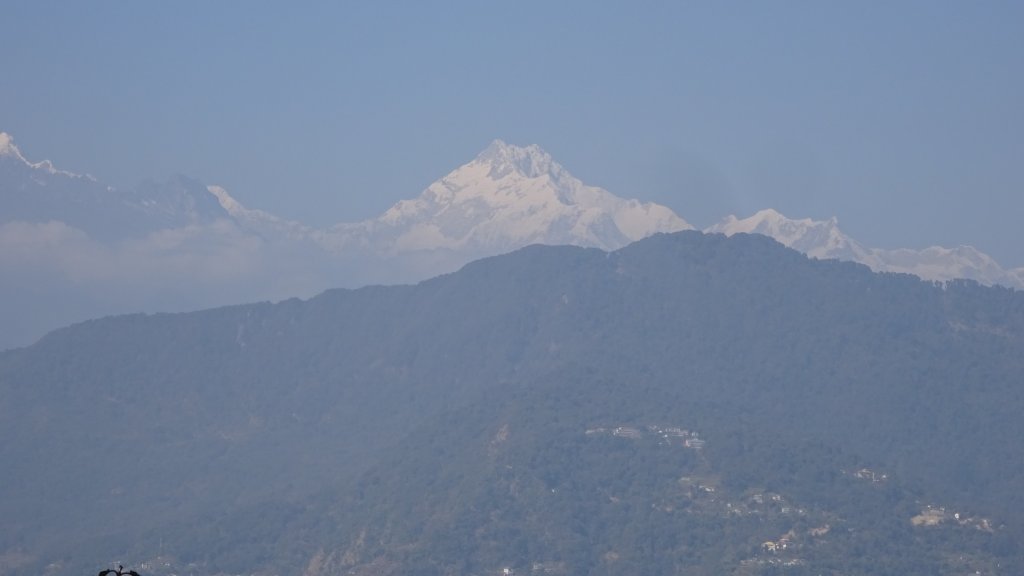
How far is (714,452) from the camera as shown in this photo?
144 m

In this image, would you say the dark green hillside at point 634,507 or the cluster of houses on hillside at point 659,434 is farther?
the cluster of houses on hillside at point 659,434

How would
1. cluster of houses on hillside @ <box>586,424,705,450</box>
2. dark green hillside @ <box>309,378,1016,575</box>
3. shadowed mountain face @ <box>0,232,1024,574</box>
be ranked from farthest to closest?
cluster of houses on hillside @ <box>586,424,705,450</box> → shadowed mountain face @ <box>0,232,1024,574</box> → dark green hillside @ <box>309,378,1016,575</box>

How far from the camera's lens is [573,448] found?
14875cm

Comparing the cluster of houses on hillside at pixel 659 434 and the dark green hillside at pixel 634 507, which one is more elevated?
the cluster of houses on hillside at pixel 659 434

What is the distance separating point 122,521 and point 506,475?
1432 inches

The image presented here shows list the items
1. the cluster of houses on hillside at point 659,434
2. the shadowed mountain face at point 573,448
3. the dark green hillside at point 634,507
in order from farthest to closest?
the cluster of houses on hillside at point 659,434, the shadowed mountain face at point 573,448, the dark green hillside at point 634,507

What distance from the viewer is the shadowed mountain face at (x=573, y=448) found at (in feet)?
434

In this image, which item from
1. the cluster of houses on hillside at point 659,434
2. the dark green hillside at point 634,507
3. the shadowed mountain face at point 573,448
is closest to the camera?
the dark green hillside at point 634,507

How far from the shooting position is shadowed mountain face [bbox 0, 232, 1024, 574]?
434ft

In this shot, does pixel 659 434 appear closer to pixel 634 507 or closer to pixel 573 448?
pixel 573 448

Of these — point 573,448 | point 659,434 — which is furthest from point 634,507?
point 659,434

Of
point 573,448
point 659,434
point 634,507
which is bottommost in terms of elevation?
point 634,507

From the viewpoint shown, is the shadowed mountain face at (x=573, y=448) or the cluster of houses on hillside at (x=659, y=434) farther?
the cluster of houses on hillside at (x=659, y=434)

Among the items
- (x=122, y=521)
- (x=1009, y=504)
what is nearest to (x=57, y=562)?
(x=122, y=521)
